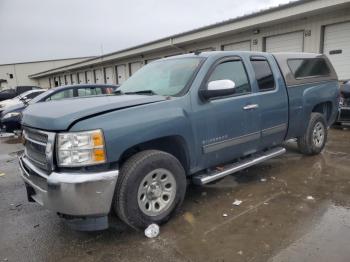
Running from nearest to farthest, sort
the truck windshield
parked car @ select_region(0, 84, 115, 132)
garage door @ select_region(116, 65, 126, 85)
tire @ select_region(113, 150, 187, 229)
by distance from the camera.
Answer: tire @ select_region(113, 150, 187, 229)
the truck windshield
parked car @ select_region(0, 84, 115, 132)
garage door @ select_region(116, 65, 126, 85)

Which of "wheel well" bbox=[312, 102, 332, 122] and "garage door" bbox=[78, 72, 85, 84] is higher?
"garage door" bbox=[78, 72, 85, 84]

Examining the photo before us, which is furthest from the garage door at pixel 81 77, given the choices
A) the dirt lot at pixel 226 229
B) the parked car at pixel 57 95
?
the dirt lot at pixel 226 229

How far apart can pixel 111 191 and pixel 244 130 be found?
211cm

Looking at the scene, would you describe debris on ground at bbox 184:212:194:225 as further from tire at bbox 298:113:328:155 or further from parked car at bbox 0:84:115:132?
parked car at bbox 0:84:115:132

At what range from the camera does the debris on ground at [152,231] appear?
129 inches

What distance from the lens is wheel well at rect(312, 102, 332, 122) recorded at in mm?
6051

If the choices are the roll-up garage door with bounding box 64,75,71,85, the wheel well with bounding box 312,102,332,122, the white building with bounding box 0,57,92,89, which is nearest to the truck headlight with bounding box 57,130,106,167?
the wheel well with bounding box 312,102,332,122

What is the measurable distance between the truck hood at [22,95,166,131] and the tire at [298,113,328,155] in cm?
339

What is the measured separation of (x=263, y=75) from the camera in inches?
184

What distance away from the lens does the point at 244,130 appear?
167 inches

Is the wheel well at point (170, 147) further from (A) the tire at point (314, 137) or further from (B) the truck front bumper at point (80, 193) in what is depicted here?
(A) the tire at point (314, 137)

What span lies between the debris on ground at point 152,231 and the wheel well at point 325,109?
419 centimetres

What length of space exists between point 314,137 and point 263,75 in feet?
6.63

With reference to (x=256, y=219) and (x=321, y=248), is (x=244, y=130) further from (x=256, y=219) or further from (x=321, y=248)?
(x=321, y=248)
